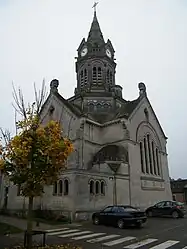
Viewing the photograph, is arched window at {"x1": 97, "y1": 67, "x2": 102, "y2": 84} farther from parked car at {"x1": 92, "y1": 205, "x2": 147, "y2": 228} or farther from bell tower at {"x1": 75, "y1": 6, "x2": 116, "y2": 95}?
parked car at {"x1": 92, "y1": 205, "x2": 147, "y2": 228}

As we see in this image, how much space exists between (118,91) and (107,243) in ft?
110

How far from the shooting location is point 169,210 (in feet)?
78.6

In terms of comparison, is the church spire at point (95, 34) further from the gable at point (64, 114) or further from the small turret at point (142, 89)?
the gable at point (64, 114)

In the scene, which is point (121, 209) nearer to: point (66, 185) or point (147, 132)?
point (66, 185)

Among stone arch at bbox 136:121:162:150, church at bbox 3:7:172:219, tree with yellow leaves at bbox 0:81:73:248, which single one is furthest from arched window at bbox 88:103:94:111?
tree with yellow leaves at bbox 0:81:73:248

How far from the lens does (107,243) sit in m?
11.6

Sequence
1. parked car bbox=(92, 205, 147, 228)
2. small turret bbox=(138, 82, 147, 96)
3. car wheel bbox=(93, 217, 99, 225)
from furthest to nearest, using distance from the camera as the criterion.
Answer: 1. small turret bbox=(138, 82, 147, 96)
2. car wheel bbox=(93, 217, 99, 225)
3. parked car bbox=(92, 205, 147, 228)

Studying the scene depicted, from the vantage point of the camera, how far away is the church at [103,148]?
2291 centimetres

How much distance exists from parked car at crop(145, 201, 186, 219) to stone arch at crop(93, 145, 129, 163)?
20.0ft

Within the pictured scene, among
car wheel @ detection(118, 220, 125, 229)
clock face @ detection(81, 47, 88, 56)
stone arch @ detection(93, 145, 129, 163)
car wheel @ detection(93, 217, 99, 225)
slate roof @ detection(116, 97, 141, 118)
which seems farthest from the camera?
clock face @ detection(81, 47, 88, 56)

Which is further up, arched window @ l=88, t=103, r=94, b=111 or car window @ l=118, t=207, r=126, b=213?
arched window @ l=88, t=103, r=94, b=111

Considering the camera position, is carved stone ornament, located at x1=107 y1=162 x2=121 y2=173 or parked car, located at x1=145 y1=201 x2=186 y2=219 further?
carved stone ornament, located at x1=107 y1=162 x2=121 y2=173

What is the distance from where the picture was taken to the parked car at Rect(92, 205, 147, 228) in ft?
56.0

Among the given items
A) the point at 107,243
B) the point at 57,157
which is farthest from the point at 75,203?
the point at 57,157
